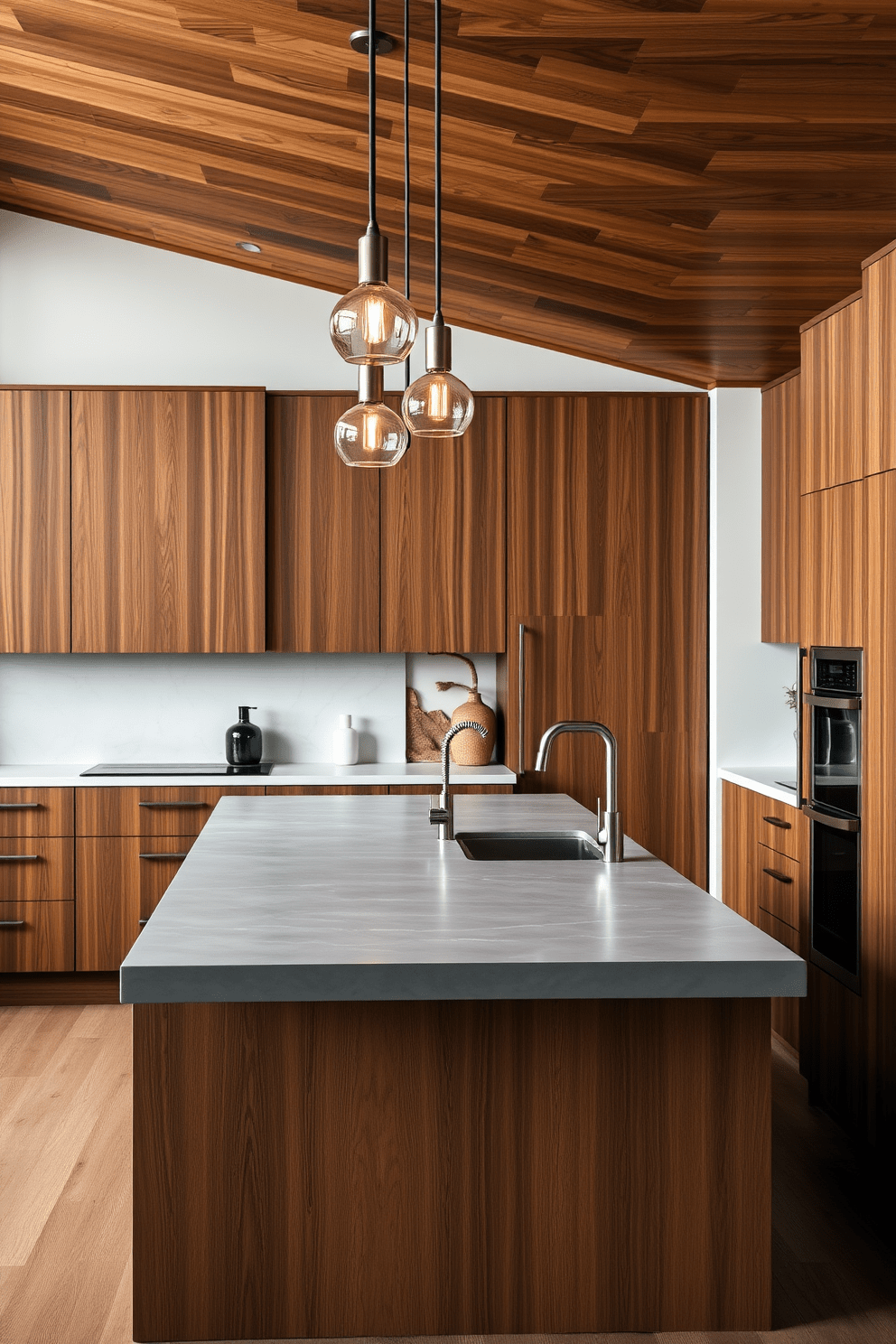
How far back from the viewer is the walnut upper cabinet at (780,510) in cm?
458

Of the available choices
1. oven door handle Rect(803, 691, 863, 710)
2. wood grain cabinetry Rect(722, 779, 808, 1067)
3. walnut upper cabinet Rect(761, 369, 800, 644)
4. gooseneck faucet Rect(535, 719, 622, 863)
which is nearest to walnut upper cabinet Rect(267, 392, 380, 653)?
walnut upper cabinet Rect(761, 369, 800, 644)

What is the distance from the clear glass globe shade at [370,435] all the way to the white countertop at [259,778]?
2.16 m

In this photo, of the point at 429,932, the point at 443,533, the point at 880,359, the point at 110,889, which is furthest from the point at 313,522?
the point at 429,932

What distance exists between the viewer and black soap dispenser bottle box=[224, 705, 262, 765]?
498cm

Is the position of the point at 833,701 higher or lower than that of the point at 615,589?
lower

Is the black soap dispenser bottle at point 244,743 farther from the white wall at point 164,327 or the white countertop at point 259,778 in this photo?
the white wall at point 164,327

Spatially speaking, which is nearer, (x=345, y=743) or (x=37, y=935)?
(x=37, y=935)

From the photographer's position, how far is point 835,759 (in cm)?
341

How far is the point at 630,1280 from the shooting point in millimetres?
2285

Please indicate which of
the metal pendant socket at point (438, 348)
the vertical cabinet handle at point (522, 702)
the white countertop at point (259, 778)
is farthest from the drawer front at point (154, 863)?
the metal pendant socket at point (438, 348)

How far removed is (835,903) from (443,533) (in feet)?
7.33

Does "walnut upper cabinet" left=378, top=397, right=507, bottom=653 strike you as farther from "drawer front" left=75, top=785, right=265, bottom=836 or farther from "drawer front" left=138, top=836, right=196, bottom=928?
"drawer front" left=138, top=836, right=196, bottom=928

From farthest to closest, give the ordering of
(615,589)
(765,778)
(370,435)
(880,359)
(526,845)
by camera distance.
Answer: (615,589) → (765,778) → (526,845) → (880,359) → (370,435)

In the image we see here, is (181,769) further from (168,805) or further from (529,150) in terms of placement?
(529,150)
